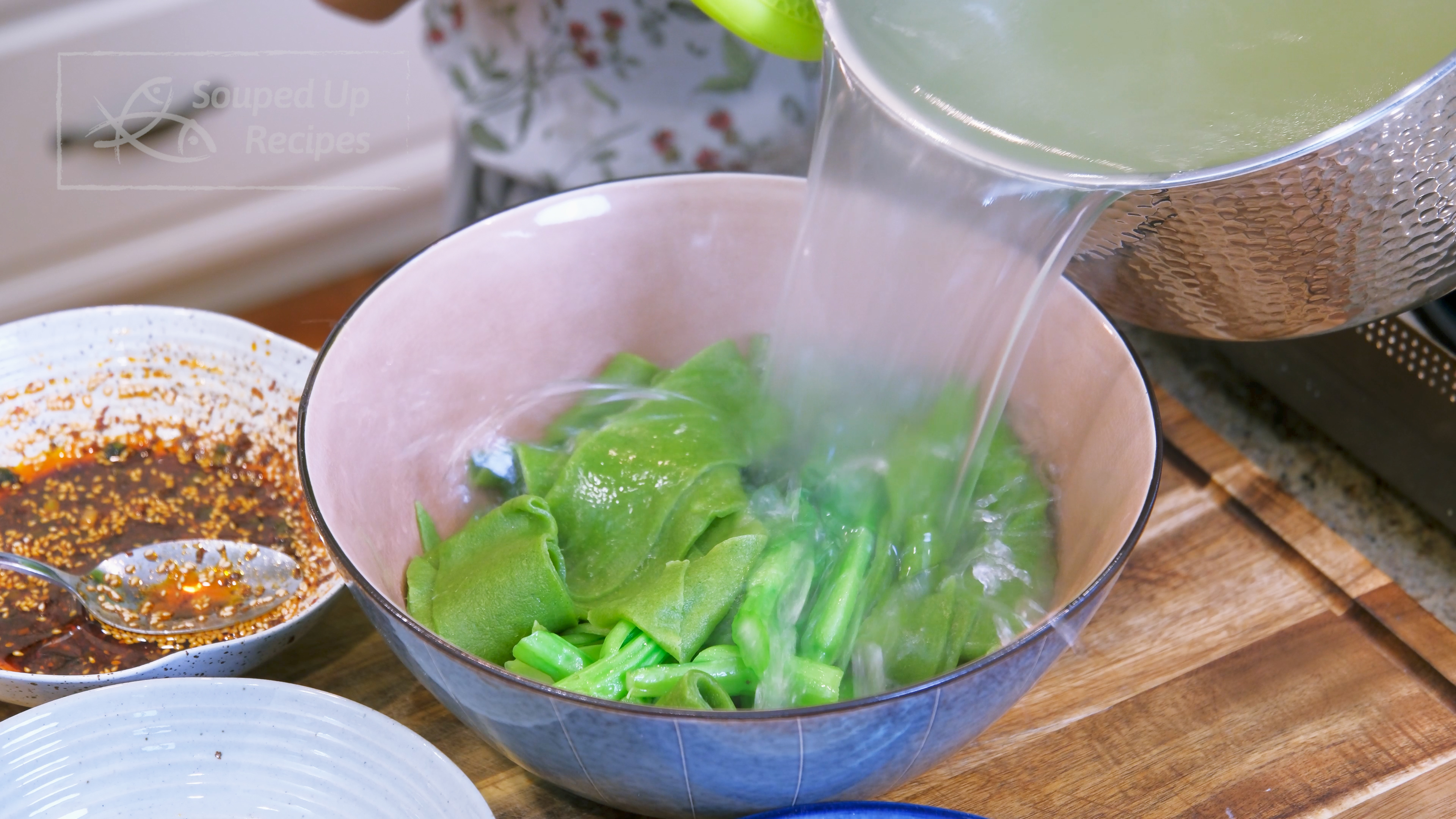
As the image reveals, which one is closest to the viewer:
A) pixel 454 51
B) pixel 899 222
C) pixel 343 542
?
pixel 343 542

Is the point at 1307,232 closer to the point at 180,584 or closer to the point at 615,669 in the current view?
the point at 615,669

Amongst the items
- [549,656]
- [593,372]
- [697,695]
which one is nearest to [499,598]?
[549,656]

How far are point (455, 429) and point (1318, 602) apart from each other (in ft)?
2.23

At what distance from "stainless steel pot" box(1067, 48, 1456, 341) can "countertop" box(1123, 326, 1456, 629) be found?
1.15 feet

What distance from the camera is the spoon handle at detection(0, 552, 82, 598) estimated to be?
31.0 inches

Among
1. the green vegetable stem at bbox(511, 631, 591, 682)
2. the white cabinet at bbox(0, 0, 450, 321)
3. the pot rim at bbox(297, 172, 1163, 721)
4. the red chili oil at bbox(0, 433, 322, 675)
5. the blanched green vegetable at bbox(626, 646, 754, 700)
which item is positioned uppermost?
the pot rim at bbox(297, 172, 1163, 721)

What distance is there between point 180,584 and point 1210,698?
731mm

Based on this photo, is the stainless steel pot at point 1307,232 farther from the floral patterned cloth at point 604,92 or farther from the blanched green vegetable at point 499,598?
the floral patterned cloth at point 604,92

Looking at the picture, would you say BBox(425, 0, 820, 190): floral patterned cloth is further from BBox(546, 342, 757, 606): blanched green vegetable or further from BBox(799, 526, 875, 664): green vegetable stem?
BBox(799, 526, 875, 664): green vegetable stem

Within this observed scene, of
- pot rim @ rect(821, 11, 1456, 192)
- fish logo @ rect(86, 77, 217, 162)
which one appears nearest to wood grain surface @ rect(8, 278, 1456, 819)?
pot rim @ rect(821, 11, 1456, 192)

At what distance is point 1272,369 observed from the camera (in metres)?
1.09

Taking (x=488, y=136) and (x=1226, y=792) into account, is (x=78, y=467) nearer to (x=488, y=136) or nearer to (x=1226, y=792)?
(x=488, y=136)

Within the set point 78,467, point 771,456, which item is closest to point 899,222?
point 771,456

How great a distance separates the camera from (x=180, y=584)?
33.2 inches
